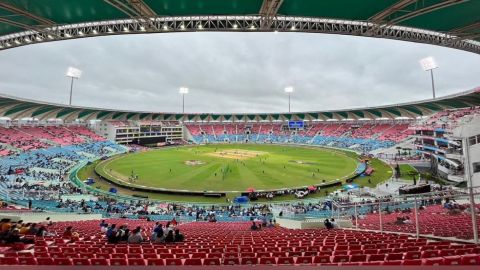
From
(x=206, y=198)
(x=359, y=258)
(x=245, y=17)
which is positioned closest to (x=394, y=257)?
(x=359, y=258)

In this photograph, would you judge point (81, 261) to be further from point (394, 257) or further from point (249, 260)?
point (394, 257)

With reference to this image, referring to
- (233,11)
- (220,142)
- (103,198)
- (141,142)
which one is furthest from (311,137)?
(233,11)

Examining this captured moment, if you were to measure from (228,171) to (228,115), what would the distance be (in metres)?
62.5

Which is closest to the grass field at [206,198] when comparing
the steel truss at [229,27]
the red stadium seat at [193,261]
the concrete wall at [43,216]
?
the concrete wall at [43,216]

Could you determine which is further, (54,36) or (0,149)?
(0,149)

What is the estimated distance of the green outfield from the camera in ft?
124

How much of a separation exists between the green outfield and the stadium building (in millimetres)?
408

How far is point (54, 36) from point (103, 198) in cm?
1990

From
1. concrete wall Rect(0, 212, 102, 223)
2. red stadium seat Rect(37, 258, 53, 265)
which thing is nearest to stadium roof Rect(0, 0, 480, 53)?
concrete wall Rect(0, 212, 102, 223)

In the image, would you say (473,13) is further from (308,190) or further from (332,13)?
(308,190)

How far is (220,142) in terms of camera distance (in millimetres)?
96312

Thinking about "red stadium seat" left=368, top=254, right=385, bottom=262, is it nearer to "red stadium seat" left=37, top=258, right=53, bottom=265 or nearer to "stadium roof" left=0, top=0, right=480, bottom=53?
"red stadium seat" left=37, top=258, right=53, bottom=265

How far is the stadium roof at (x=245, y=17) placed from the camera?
15.1m

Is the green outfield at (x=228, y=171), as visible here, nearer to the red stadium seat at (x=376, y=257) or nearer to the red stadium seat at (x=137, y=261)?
the red stadium seat at (x=137, y=261)
